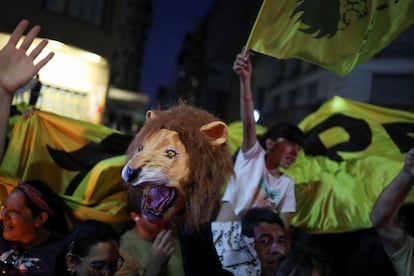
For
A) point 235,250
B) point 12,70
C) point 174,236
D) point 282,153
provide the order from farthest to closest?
point 282,153 < point 235,250 < point 174,236 < point 12,70

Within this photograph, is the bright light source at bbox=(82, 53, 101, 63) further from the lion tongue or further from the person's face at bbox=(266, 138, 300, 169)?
the lion tongue

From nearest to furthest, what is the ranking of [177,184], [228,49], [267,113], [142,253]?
[177,184], [142,253], [267,113], [228,49]

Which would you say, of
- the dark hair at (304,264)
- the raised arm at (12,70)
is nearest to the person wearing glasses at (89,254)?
the raised arm at (12,70)

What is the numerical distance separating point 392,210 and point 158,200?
1370mm

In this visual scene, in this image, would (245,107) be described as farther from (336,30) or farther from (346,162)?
(346,162)

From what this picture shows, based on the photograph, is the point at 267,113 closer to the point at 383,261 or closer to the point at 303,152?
the point at 303,152

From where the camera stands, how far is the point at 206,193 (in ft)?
7.22

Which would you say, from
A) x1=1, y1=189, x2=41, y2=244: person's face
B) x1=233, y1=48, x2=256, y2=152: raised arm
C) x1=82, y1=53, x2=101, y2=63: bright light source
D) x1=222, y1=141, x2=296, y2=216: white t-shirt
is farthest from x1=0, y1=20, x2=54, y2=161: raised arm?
x1=82, y1=53, x2=101, y2=63: bright light source

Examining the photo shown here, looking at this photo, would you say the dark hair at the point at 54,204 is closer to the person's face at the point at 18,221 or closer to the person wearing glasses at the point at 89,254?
the person's face at the point at 18,221

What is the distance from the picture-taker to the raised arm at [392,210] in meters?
2.65

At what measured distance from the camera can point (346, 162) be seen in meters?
4.66

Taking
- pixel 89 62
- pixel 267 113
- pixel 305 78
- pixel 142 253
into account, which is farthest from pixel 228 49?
pixel 142 253

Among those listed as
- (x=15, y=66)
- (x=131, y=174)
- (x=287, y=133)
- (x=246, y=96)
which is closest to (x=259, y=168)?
(x=287, y=133)

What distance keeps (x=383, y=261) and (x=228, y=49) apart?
30.7 meters
